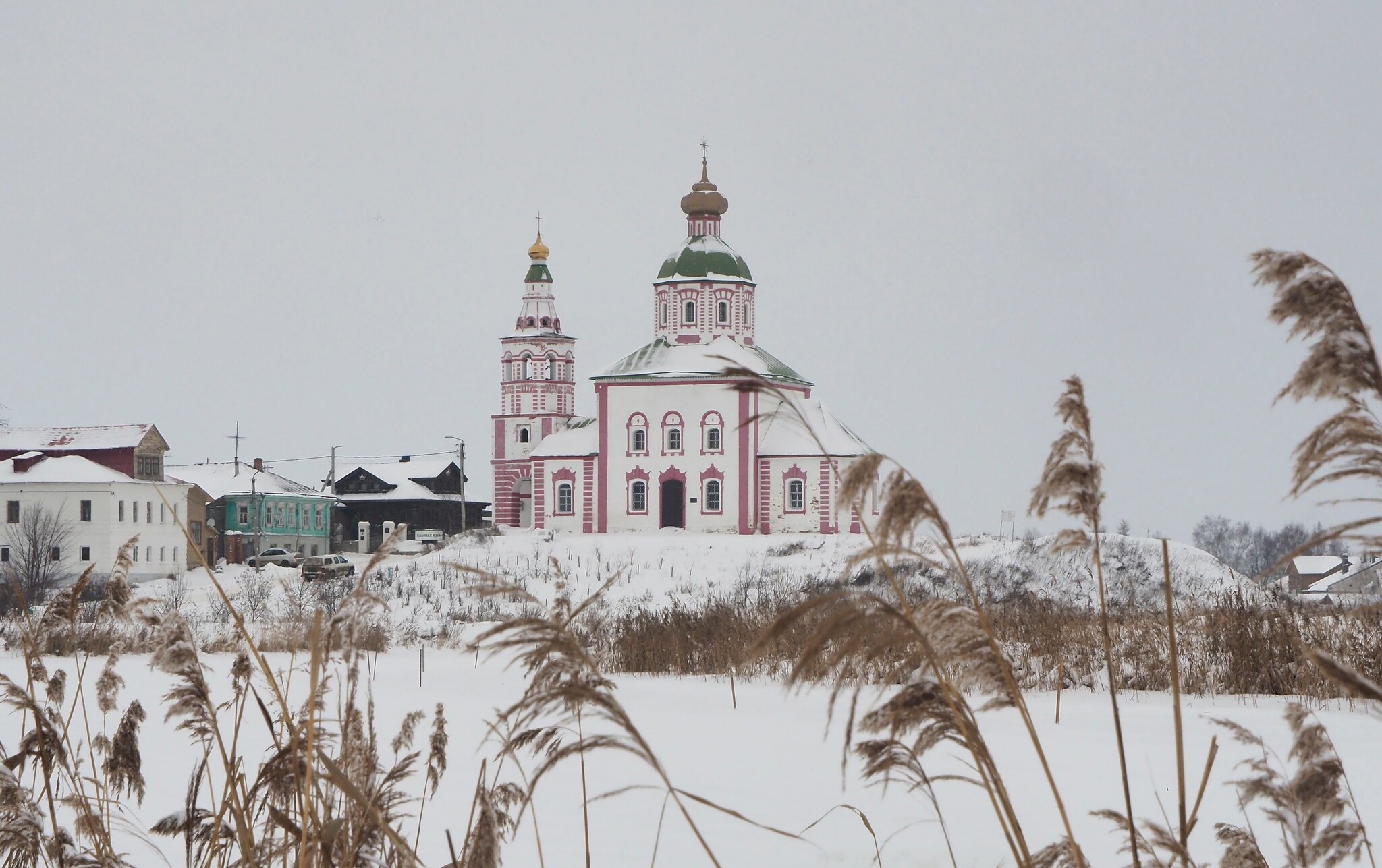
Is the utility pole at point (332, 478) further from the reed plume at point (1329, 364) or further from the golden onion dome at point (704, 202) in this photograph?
the reed plume at point (1329, 364)

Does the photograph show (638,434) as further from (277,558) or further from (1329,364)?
(1329,364)

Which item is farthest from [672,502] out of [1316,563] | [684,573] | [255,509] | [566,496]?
[1316,563]

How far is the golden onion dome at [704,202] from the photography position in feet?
164

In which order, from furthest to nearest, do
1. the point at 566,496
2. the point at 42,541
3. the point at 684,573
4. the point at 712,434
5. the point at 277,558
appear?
the point at 277,558 < the point at 566,496 < the point at 712,434 < the point at 42,541 < the point at 684,573

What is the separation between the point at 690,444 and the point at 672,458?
2.22 ft

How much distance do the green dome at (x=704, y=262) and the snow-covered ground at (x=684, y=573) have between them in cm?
1067

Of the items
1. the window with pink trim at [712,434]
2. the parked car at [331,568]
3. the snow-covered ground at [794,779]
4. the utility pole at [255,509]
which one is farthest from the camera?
the utility pole at [255,509]

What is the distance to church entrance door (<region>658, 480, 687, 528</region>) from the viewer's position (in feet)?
147

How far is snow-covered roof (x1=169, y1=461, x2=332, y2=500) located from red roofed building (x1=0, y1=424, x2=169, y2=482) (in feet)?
24.8

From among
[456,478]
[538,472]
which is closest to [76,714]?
[538,472]

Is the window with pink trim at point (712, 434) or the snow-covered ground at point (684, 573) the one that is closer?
the snow-covered ground at point (684, 573)

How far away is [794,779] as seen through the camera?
7426 millimetres

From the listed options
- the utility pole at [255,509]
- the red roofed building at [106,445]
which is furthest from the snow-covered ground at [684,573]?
the utility pole at [255,509]

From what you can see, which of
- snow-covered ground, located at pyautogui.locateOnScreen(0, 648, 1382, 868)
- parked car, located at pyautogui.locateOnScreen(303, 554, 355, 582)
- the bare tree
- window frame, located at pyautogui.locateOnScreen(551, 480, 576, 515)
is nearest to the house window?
window frame, located at pyautogui.locateOnScreen(551, 480, 576, 515)
